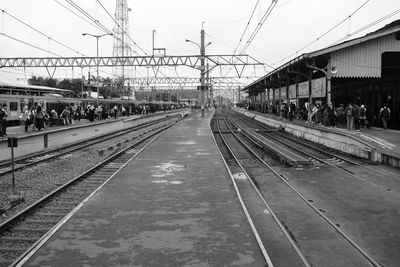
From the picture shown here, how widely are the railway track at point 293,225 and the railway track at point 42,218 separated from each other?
3.65 m

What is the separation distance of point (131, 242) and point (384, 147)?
43.7 ft

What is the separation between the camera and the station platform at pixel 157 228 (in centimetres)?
622

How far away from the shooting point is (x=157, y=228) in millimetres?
7836

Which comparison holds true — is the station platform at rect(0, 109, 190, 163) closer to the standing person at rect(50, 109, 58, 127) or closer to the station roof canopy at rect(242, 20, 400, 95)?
the standing person at rect(50, 109, 58, 127)

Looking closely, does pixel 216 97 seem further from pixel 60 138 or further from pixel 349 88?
pixel 60 138

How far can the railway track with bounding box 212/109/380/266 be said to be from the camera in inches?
248

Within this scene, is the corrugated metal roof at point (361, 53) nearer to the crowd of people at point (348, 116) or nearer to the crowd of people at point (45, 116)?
the crowd of people at point (348, 116)

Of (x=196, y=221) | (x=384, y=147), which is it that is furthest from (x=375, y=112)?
(x=196, y=221)

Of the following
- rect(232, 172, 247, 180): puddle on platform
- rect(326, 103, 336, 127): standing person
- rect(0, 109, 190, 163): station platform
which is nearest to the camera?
rect(232, 172, 247, 180): puddle on platform

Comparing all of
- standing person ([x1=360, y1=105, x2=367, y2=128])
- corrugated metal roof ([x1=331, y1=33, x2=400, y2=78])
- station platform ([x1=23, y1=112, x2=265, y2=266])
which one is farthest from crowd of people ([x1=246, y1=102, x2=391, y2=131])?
station platform ([x1=23, y1=112, x2=265, y2=266])

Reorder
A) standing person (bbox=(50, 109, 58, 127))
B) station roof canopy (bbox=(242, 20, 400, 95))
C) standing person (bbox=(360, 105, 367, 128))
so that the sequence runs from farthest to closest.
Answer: standing person (bbox=(50, 109, 58, 127)), station roof canopy (bbox=(242, 20, 400, 95)), standing person (bbox=(360, 105, 367, 128))

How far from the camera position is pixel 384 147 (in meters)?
17.3

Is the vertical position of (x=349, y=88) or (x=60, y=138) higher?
(x=349, y=88)

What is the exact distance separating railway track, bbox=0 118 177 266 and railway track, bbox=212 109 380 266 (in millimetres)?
3653
